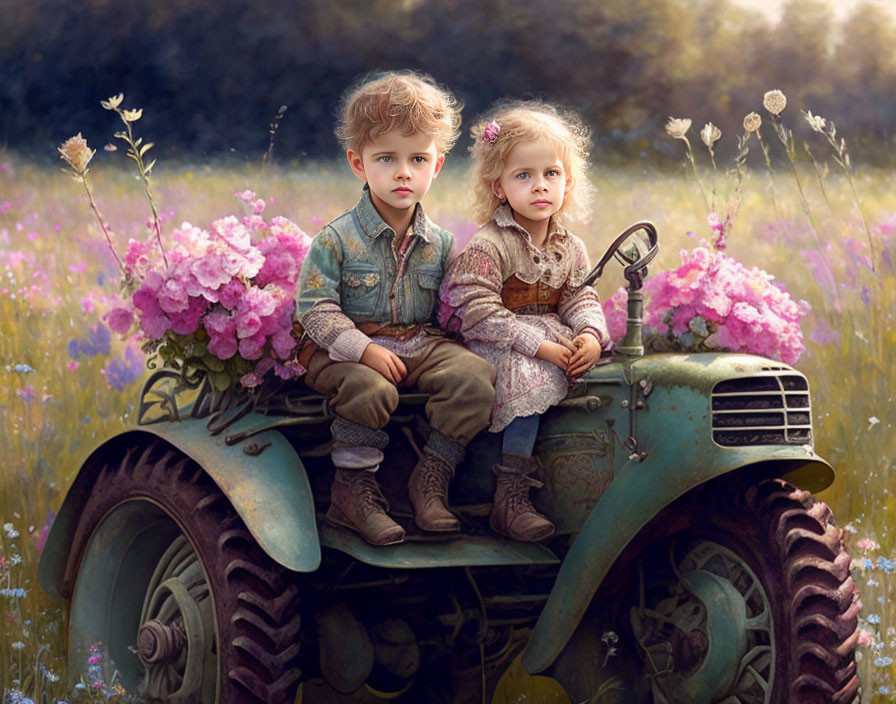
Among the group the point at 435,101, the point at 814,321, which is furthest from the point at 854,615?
the point at 814,321

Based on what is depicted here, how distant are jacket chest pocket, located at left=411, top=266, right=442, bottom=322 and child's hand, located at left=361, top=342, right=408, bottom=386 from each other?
0.25 metres

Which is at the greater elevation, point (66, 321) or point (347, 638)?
point (66, 321)

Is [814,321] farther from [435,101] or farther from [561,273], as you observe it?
[435,101]

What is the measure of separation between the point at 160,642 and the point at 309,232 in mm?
2692

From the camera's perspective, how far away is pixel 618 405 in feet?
13.3

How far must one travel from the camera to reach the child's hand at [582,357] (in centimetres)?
412

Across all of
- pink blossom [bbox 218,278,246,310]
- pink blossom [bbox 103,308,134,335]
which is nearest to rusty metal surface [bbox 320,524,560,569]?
pink blossom [bbox 218,278,246,310]

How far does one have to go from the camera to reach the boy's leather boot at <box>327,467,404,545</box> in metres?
→ 4.02

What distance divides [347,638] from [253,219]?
145 cm

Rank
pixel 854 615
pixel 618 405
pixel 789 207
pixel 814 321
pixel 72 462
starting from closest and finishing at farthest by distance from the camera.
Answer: pixel 854 615
pixel 618 405
pixel 72 462
pixel 814 321
pixel 789 207

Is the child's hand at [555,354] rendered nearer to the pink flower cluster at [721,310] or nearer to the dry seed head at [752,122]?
the pink flower cluster at [721,310]

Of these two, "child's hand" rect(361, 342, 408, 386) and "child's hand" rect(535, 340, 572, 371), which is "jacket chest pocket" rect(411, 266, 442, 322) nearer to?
"child's hand" rect(361, 342, 408, 386)

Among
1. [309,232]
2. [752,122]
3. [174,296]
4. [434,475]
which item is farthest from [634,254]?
[309,232]

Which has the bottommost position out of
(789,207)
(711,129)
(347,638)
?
(347,638)
